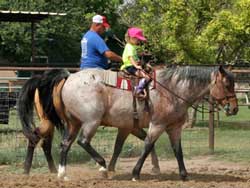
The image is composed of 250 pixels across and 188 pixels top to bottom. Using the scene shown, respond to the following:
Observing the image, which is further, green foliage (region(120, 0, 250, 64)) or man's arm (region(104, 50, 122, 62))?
green foliage (region(120, 0, 250, 64))

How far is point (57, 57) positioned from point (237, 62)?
2569cm

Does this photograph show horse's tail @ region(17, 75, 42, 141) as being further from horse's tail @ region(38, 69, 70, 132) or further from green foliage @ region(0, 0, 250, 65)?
green foliage @ region(0, 0, 250, 65)

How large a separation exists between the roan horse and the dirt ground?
1.03 feet

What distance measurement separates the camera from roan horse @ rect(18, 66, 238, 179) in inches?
348

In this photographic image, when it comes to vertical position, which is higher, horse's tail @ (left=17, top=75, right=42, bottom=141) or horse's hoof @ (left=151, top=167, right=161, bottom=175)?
horse's tail @ (left=17, top=75, right=42, bottom=141)

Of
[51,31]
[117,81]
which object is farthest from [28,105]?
[51,31]

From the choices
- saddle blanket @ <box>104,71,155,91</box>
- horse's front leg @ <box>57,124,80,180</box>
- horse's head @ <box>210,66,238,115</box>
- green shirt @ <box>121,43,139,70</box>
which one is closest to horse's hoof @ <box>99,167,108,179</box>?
horse's front leg @ <box>57,124,80,180</box>

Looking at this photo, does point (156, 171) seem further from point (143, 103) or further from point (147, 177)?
point (143, 103)

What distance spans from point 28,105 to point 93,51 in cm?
137

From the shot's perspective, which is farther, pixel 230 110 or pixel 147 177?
pixel 147 177

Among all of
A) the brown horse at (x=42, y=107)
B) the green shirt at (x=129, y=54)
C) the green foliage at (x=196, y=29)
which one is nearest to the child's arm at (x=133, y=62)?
the green shirt at (x=129, y=54)

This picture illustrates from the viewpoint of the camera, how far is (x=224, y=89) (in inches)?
349

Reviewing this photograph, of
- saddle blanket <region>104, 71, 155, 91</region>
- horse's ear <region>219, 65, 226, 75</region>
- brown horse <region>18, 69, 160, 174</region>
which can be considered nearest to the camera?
horse's ear <region>219, 65, 226, 75</region>

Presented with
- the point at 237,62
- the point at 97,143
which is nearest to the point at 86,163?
the point at 97,143
